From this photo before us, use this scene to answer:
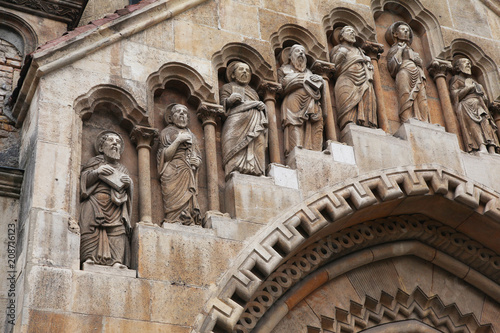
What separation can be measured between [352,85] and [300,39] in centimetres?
91

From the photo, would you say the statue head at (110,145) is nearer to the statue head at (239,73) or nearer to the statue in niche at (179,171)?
the statue in niche at (179,171)

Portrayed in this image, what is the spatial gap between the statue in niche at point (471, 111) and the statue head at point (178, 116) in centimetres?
369

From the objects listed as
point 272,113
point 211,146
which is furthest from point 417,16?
point 211,146

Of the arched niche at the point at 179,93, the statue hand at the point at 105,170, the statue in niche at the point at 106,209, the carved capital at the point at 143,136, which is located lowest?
the statue in niche at the point at 106,209

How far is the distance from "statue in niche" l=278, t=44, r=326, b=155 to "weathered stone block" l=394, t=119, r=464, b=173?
1070 millimetres

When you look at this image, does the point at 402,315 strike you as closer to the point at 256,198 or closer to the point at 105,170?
the point at 256,198

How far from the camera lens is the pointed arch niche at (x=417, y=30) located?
12.8 metres

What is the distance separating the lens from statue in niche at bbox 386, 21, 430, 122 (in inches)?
487

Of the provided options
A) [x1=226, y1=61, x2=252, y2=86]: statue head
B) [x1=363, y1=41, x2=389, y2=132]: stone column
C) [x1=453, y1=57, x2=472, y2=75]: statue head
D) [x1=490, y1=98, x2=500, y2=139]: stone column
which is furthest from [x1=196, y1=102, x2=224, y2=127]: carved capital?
[x1=490, y1=98, x2=500, y2=139]: stone column

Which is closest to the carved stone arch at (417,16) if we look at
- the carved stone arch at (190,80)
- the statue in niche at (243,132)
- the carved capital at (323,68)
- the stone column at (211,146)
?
the carved capital at (323,68)

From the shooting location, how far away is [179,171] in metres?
10.5

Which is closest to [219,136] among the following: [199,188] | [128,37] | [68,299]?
[199,188]

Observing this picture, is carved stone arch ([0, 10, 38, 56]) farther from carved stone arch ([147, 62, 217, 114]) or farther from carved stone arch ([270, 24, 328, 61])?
carved stone arch ([270, 24, 328, 61])

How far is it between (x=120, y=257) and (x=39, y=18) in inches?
164
